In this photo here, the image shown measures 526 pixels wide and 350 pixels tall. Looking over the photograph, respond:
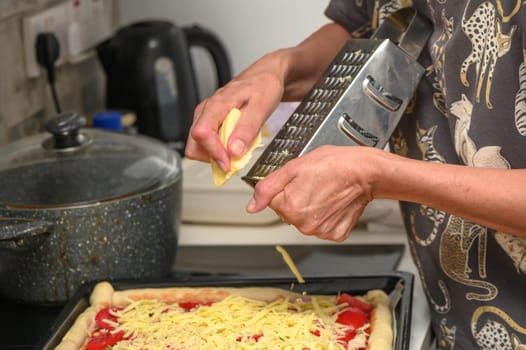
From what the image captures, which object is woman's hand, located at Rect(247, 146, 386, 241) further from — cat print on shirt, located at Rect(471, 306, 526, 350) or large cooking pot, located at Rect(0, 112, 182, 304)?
large cooking pot, located at Rect(0, 112, 182, 304)

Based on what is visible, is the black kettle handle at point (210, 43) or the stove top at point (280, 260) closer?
the stove top at point (280, 260)

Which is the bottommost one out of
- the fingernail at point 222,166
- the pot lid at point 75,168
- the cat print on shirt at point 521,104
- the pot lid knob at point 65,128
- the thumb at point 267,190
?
the pot lid at point 75,168

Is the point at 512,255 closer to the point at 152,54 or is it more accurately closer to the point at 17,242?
the point at 17,242

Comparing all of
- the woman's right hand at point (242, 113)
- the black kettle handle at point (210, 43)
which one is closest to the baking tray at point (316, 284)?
the woman's right hand at point (242, 113)

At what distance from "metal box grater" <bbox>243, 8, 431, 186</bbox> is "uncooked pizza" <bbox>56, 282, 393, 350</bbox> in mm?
198

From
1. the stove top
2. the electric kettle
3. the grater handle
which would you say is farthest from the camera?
the electric kettle

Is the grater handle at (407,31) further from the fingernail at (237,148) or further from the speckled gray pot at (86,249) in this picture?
the speckled gray pot at (86,249)

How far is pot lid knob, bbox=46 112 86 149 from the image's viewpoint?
1345 mm

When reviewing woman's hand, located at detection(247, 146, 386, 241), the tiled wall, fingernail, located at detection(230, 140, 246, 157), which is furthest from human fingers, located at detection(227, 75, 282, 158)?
the tiled wall

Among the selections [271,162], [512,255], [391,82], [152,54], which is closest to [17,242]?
[271,162]

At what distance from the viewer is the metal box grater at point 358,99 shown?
107cm

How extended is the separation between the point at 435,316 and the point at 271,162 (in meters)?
0.35

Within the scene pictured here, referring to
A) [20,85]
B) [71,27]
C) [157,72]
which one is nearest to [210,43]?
[157,72]

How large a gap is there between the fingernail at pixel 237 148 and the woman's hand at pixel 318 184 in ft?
0.32
